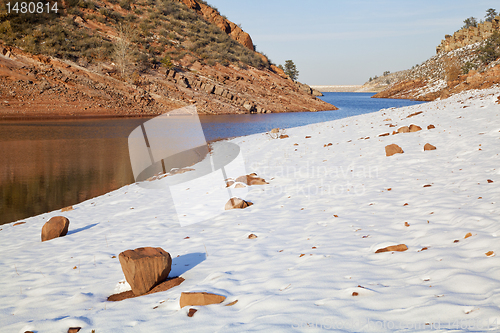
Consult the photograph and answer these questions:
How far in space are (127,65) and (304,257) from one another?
Answer: 4048 cm

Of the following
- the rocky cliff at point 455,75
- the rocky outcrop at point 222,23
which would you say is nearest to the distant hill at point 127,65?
the rocky outcrop at point 222,23

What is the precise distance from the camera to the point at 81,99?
104ft

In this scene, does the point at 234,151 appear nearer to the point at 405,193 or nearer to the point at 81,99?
the point at 405,193

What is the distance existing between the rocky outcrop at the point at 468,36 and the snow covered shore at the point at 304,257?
312 feet

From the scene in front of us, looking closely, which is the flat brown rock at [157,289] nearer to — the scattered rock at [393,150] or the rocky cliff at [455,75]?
the scattered rock at [393,150]

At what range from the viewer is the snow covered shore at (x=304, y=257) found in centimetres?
283

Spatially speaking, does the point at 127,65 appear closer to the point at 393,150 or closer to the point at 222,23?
the point at 393,150

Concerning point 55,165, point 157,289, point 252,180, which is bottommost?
point 157,289

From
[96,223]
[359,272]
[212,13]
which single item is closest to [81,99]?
[96,223]

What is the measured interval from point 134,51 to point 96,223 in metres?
38.2

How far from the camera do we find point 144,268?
3.84m

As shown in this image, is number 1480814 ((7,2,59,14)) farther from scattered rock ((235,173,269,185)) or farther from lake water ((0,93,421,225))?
scattered rock ((235,173,269,185))

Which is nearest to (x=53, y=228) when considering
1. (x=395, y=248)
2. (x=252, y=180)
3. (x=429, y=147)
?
(x=252, y=180)

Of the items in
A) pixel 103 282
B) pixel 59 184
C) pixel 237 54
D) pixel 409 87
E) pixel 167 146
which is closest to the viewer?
pixel 103 282
